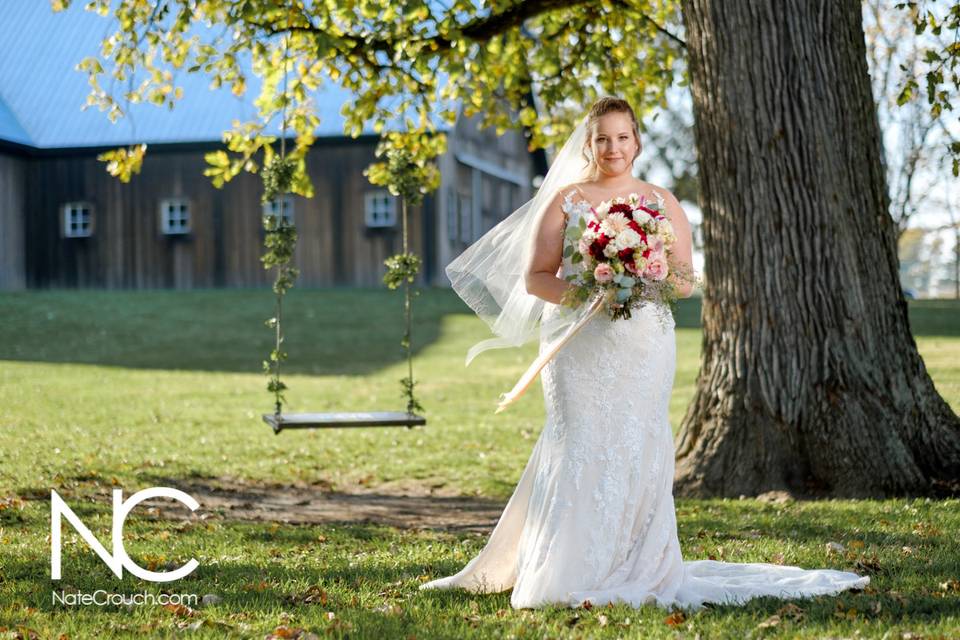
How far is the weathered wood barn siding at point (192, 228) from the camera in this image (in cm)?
2867

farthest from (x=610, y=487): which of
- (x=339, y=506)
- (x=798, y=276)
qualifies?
(x=339, y=506)

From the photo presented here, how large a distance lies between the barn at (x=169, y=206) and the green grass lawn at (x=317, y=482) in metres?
3.23

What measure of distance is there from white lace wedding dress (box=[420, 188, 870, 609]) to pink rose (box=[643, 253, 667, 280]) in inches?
10.5

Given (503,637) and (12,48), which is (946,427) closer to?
(503,637)

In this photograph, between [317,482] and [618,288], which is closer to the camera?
[618,288]

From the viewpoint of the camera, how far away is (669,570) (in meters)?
5.50

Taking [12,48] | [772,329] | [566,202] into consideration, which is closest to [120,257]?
[12,48]

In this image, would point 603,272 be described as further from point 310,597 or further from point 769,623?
point 310,597

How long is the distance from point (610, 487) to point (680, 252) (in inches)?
45.5

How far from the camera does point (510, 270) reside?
6285 millimetres

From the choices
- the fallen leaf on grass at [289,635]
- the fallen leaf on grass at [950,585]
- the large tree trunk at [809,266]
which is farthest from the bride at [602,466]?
the large tree trunk at [809,266]

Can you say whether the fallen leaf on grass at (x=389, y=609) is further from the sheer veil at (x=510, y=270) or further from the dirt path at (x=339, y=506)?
the dirt path at (x=339, y=506)

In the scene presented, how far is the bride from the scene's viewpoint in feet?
17.9

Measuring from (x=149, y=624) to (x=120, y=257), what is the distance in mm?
25902
